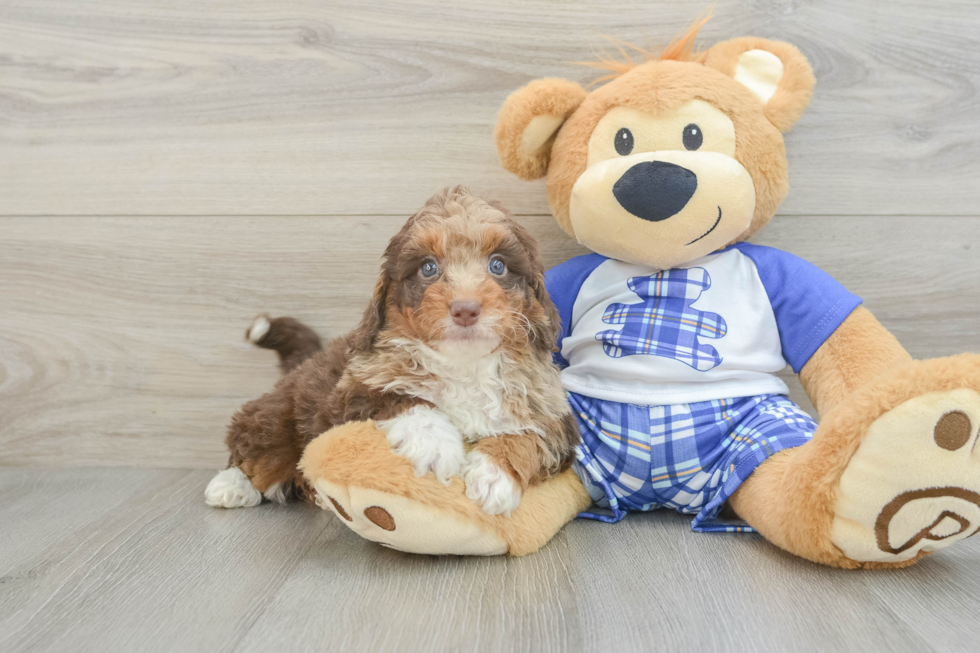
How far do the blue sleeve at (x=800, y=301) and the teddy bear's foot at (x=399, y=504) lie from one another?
0.52m

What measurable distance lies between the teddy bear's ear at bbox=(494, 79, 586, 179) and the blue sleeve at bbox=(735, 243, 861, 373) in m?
0.41

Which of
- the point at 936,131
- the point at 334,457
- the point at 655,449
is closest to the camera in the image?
the point at 334,457

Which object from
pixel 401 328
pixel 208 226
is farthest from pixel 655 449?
pixel 208 226

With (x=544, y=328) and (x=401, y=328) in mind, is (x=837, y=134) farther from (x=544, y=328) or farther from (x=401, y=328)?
(x=401, y=328)

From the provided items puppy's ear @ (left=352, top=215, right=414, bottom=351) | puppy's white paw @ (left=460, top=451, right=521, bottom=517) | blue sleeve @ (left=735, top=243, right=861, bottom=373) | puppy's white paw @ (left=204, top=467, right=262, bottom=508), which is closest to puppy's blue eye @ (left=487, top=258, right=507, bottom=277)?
puppy's ear @ (left=352, top=215, right=414, bottom=351)

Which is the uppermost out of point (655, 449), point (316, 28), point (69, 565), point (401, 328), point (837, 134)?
point (316, 28)

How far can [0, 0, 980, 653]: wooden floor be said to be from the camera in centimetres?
131

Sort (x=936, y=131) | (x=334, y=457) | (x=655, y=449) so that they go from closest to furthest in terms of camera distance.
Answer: (x=334, y=457), (x=655, y=449), (x=936, y=131)

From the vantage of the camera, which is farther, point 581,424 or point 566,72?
point 566,72

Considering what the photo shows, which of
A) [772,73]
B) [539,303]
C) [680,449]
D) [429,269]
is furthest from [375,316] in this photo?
[772,73]

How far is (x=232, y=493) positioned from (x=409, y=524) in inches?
19.2

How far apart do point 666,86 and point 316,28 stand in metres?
0.72

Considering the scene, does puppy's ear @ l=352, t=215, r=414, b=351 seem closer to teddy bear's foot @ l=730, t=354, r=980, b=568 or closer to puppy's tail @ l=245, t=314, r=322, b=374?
puppy's tail @ l=245, t=314, r=322, b=374

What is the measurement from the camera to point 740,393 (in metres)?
1.09
